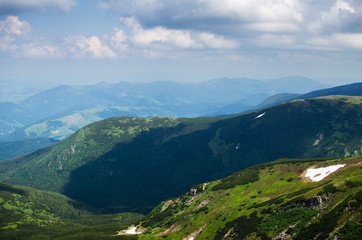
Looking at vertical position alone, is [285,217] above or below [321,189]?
below

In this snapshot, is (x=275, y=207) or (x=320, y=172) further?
(x=320, y=172)

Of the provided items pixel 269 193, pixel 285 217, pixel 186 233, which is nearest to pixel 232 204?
pixel 269 193

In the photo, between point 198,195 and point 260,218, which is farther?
point 198,195

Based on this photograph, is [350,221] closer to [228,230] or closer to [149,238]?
[228,230]

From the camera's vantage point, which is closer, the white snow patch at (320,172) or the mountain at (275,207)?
the mountain at (275,207)

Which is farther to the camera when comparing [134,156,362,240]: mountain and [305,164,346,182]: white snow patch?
[305,164,346,182]: white snow patch

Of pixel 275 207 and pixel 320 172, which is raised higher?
pixel 320 172
